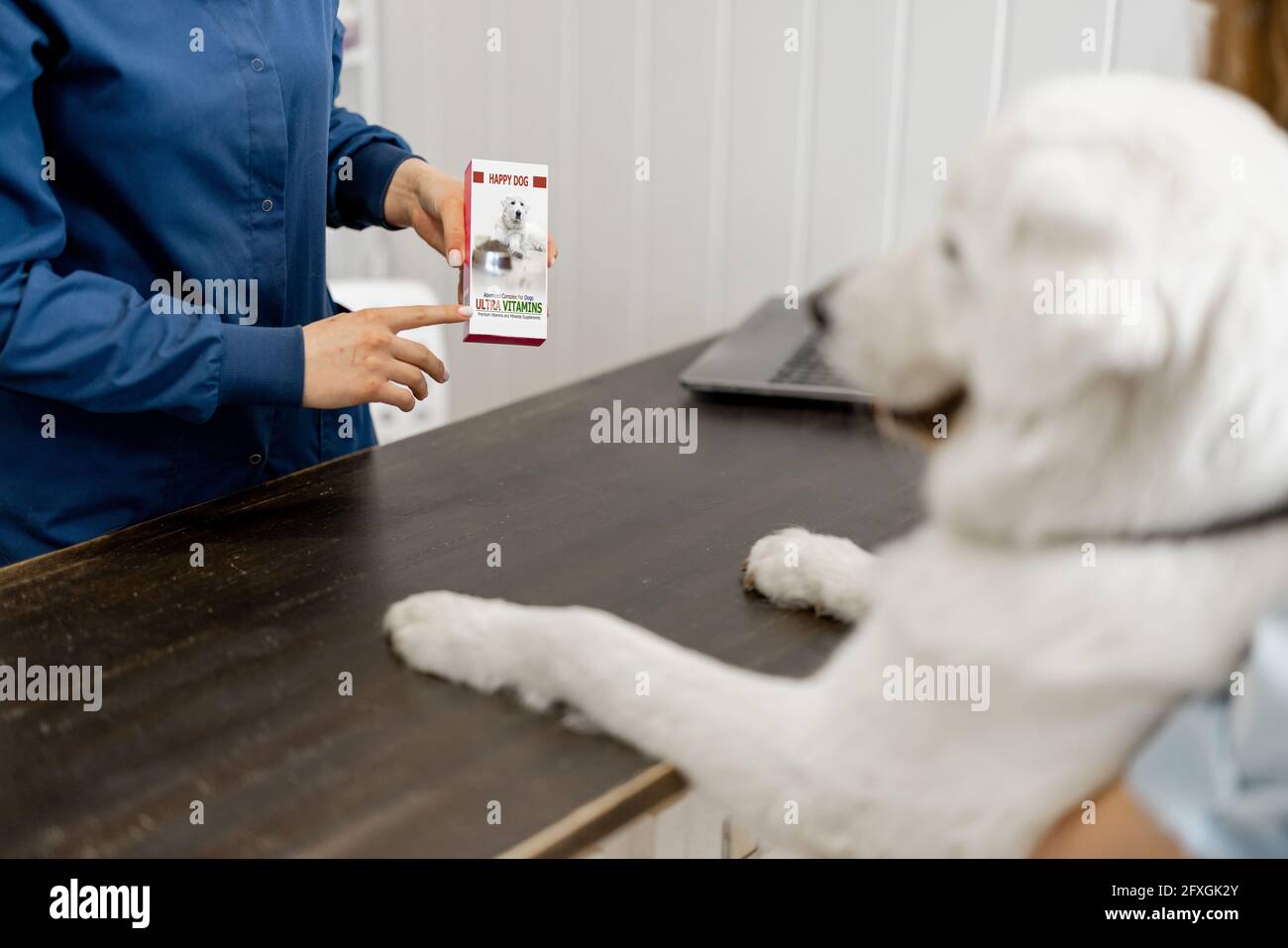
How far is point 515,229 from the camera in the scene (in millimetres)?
1361

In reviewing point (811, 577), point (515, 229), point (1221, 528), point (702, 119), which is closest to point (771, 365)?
point (515, 229)

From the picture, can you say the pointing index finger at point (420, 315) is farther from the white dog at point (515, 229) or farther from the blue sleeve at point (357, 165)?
the blue sleeve at point (357, 165)

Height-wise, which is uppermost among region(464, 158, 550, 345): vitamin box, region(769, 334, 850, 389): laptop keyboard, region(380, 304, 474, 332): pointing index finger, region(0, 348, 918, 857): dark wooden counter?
region(464, 158, 550, 345): vitamin box

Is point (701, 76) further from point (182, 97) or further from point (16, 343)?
point (16, 343)

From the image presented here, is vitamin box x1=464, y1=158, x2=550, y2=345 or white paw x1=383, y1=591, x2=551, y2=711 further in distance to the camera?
vitamin box x1=464, y1=158, x2=550, y2=345

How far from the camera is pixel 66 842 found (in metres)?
0.78

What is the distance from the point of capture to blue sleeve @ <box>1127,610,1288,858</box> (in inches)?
26.5

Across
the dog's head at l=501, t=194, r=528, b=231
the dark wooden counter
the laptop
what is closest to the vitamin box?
the dog's head at l=501, t=194, r=528, b=231

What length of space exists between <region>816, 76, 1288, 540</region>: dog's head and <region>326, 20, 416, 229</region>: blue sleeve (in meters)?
1.08

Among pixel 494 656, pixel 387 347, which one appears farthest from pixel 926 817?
pixel 387 347

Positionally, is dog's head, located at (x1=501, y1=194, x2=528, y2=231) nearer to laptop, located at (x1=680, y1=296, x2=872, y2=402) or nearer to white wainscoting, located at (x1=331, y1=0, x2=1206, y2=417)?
laptop, located at (x1=680, y1=296, x2=872, y2=402)

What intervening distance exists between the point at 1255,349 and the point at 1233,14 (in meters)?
0.35

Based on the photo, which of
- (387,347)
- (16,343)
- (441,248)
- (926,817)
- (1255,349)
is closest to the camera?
(1255,349)
